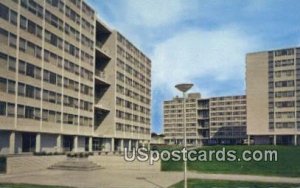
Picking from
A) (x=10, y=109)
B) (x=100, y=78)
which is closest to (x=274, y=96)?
(x=100, y=78)

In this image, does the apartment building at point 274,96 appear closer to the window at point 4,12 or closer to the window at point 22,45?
the window at point 22,45

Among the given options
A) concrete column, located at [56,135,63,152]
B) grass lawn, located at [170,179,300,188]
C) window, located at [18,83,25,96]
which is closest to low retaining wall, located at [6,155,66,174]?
window, located at [18,83,25,96]

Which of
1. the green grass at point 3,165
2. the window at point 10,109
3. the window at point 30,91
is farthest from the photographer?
the window at point 30,91

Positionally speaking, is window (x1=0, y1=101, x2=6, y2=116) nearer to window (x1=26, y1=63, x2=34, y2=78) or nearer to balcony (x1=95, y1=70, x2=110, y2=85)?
window (x1=26, y1=63, x2=34, y2=78)

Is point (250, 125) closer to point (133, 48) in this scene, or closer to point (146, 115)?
point (146, 115)

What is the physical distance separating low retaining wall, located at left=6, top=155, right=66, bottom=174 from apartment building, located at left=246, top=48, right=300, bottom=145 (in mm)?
77231

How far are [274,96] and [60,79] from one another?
6793cm

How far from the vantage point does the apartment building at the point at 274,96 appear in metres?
104

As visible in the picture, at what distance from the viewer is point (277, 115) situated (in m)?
106

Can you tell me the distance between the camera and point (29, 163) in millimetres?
35750

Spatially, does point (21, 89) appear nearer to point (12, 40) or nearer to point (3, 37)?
A: point (12, 40)

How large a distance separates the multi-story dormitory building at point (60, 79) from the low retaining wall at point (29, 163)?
327 inches

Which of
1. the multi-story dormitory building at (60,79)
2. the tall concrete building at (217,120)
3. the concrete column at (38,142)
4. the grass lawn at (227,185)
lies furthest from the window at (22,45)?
the tall concrete building at (217,120)

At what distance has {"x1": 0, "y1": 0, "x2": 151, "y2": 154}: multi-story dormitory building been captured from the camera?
46062mm
